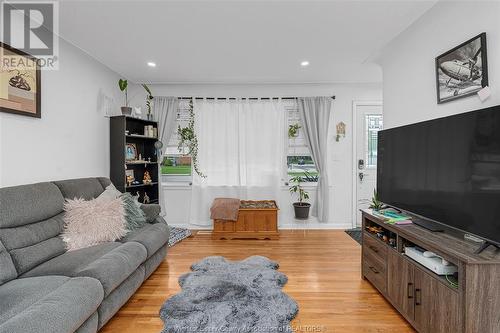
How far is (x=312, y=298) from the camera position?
2.32m

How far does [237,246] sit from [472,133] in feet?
9.76

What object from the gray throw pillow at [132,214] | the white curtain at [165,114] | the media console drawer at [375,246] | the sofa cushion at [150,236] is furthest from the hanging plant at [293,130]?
the gray throw pillow at [132,214]

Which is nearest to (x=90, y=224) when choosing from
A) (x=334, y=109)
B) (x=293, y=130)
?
(x=293, y=130)

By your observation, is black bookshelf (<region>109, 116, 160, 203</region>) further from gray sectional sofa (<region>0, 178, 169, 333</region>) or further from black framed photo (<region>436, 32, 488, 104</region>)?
black framed photo (<region>436, 32, 488, 104</region>)

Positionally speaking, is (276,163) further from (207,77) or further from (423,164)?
(423,164)

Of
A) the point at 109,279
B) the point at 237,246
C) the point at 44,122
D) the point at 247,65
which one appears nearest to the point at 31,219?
the point at 109,279

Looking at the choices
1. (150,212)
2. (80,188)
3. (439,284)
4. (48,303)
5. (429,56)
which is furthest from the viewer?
(150,212)

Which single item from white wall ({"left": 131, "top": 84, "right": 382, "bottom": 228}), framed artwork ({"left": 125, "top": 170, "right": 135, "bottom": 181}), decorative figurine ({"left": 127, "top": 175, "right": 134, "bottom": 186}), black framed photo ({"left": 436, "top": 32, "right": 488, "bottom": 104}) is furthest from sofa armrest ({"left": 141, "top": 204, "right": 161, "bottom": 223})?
black framed photo ({"left": 436, "top": 32, "right": 488, "bottom": 104})

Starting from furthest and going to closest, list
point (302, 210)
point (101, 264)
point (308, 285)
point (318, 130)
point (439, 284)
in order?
1. point (318, 130)
2. point (302, 210)
3. point (308, 285)
4. point (101, 264)
5. point (439, 284)

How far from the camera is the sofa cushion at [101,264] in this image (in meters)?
1.79

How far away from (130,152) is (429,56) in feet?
13.2

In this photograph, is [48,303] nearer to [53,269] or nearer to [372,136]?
[53,269]

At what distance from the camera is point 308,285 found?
2547 millimetres

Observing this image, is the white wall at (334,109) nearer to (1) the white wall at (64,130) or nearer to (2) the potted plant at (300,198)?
(2) the potted plant at (300,198)
